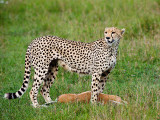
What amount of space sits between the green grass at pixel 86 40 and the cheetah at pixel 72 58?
0.75 ft

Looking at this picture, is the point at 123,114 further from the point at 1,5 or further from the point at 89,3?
the point at 1,5

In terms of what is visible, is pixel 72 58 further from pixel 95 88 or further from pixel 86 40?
pixel 86 40

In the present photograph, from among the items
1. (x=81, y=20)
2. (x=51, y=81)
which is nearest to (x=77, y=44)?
(x=51, y=81)

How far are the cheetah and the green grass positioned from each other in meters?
0.23

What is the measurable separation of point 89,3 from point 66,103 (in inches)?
248

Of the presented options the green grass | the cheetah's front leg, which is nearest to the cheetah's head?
the cheetah's front leg

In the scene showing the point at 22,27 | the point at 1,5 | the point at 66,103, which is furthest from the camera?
the point at 1,5

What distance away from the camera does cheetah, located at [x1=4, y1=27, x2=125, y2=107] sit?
505 cm

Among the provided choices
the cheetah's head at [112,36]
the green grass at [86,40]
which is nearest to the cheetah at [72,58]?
the cheetah's head at [112,36]

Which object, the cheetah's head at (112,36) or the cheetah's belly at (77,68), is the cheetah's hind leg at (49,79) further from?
the cheetah's head at (112,36)

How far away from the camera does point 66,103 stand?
15.5ft

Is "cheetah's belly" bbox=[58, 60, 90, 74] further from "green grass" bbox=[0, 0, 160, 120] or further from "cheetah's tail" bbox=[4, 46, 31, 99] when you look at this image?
"cheetah's tail" bbox=[4, 46, 31, 99]

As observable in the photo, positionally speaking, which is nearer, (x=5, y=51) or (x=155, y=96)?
(x=155, y=96)

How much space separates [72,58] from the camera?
17.4 feet
